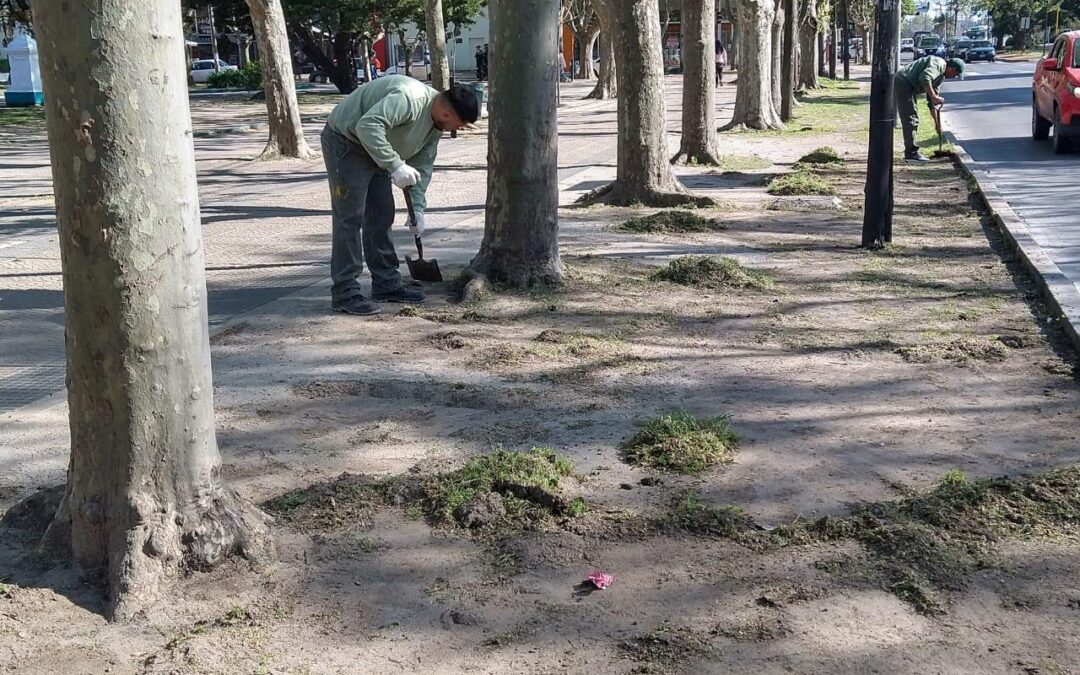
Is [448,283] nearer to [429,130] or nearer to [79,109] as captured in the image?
[429,130]

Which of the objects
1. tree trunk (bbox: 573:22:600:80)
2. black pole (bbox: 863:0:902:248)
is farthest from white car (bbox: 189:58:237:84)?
black pole (bbox: 863:0:902:248)

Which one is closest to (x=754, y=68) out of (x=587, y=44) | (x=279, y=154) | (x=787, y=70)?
(x=787, y=70)

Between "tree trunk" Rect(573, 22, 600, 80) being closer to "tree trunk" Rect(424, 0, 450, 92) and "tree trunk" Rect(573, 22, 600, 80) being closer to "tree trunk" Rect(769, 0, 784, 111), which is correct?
"tree trunk" Rect(769, 0, 784, 111)

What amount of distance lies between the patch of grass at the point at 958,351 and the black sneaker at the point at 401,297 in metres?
3.04

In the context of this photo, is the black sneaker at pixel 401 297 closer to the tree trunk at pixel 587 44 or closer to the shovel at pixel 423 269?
the shovel at pixel 423 269

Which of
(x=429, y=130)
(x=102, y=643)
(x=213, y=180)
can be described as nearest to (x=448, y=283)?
(x=429, y=130)

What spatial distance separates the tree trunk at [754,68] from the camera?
21047 millimetres

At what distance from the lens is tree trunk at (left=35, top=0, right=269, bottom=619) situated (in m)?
3.21

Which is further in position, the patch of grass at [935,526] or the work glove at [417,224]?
the work glove at [417,224]

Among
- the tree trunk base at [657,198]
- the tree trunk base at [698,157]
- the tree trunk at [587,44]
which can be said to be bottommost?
the tree trunk base at [657,198]

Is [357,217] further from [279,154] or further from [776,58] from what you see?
[776,58]

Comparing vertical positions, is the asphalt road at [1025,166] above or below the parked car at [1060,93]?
below

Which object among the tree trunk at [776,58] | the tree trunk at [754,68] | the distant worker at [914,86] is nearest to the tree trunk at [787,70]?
the tree trunk at [776,58]

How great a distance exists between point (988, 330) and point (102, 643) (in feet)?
17.4
